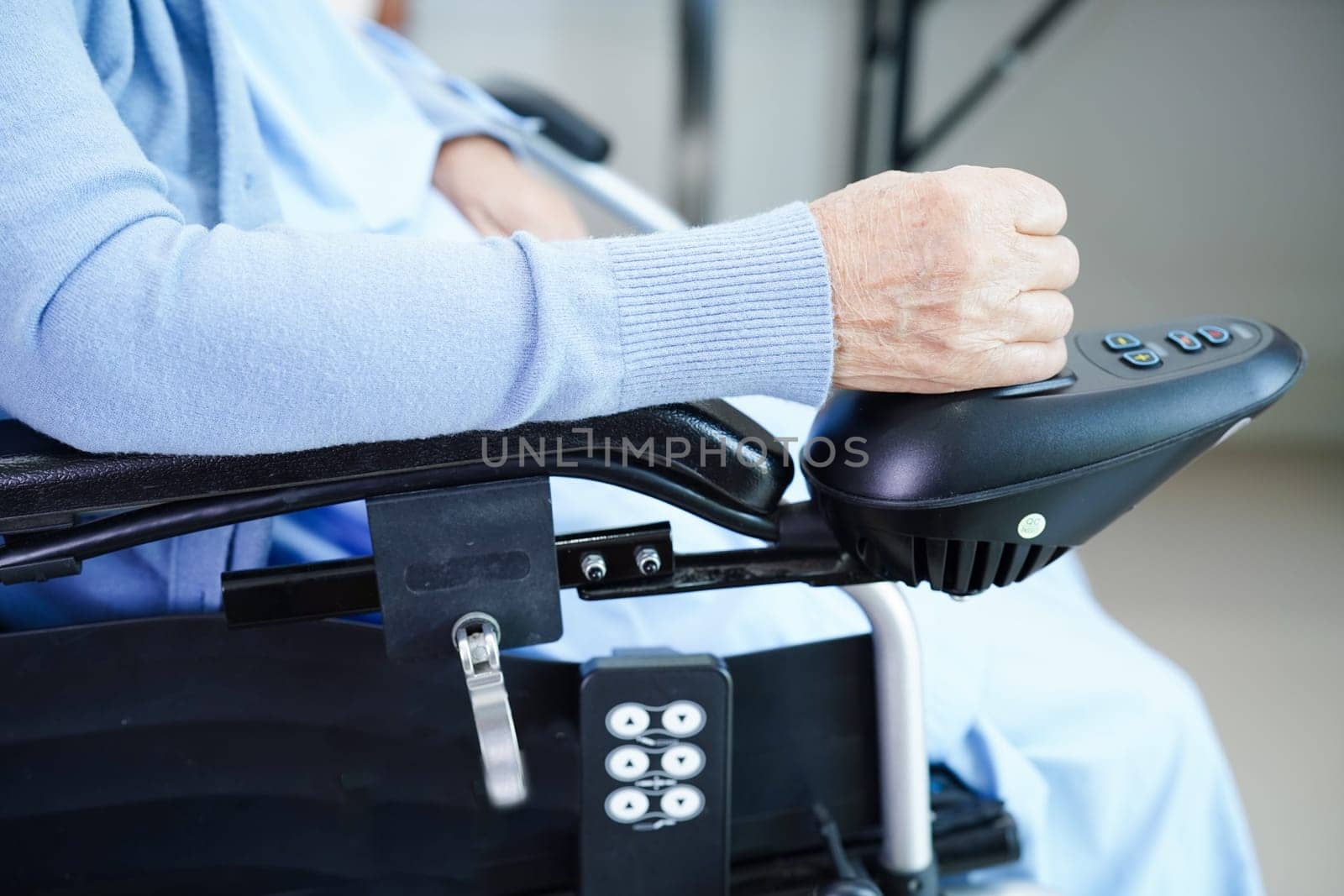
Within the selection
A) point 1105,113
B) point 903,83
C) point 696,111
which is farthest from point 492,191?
point 1105,113

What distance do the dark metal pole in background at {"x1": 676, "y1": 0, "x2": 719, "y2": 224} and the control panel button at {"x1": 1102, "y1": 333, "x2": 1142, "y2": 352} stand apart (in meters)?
1.58

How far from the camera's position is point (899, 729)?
526 millimetres

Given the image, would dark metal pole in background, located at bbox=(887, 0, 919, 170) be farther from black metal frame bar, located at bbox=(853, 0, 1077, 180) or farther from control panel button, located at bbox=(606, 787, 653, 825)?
control panel button, located at bbox=(606, 787, 653, 825)

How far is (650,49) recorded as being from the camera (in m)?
2.09

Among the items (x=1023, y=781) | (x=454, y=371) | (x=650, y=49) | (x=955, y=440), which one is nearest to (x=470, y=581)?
(x=454, y=371)

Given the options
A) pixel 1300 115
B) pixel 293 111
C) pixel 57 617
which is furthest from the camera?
pixel 1300 115

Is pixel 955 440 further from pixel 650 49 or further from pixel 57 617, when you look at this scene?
A: pixel 650 49

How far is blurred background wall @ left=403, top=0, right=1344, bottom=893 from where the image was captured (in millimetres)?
1612

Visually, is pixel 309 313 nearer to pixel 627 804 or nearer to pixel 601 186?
pixel 627 804

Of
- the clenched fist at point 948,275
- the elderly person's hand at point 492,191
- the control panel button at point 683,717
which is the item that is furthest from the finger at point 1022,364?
the elderly person's hand at point 492,191

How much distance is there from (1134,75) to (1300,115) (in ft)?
0.97

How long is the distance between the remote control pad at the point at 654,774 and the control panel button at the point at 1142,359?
26 cm

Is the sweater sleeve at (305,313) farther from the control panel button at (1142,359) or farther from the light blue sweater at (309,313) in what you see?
the control panel button at (1142,359)

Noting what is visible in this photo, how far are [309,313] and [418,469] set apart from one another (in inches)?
3.3
